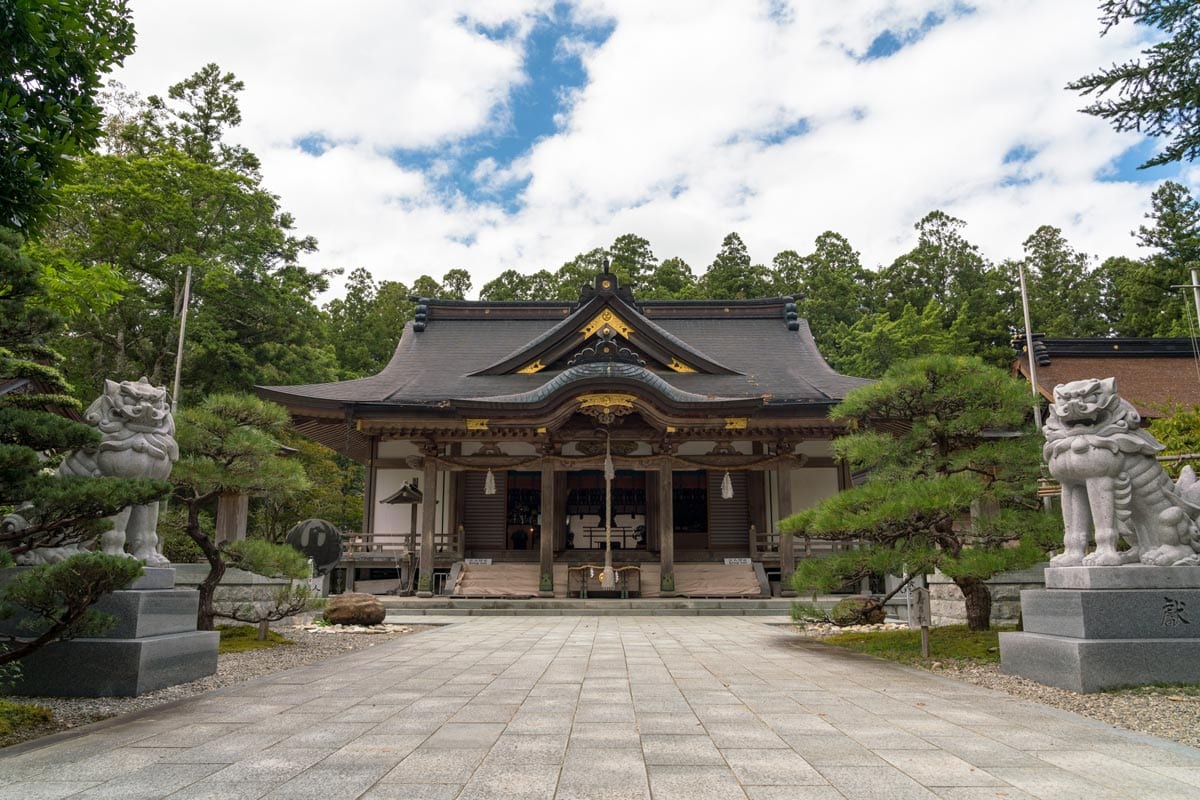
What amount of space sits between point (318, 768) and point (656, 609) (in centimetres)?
1061

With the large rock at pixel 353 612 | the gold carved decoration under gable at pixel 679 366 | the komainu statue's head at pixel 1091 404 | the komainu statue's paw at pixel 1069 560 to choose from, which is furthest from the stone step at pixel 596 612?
the komainu statue's head at pixel 1091 404

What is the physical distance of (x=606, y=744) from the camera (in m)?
3.80

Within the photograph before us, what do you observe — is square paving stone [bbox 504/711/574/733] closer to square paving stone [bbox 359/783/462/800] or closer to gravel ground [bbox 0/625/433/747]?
square paving stone [bbox 359/783/462/800]

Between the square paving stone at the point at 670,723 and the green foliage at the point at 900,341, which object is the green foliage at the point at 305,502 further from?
the green foliage at the point at 900,341

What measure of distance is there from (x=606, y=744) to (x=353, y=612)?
7618 millimetres

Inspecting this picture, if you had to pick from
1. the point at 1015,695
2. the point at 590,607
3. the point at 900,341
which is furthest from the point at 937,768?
the point at 900,341

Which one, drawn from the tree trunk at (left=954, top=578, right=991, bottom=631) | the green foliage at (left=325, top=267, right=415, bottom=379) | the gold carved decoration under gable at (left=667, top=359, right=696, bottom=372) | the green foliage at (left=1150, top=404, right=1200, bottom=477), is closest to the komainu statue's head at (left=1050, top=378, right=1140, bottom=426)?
the tree trunk at (left=954, top=578, right=991, bottom=631)

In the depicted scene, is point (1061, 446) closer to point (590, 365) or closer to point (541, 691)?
point (541, 691)

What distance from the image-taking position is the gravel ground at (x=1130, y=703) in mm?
4207

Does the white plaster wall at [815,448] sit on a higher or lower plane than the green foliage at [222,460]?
higher

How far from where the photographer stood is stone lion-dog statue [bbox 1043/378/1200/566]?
5.43 meters

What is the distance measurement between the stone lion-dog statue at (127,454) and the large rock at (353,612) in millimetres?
4843

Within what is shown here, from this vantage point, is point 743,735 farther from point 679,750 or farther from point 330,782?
point 330,782

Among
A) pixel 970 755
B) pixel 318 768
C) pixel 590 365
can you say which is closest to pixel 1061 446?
pixel 970 755
